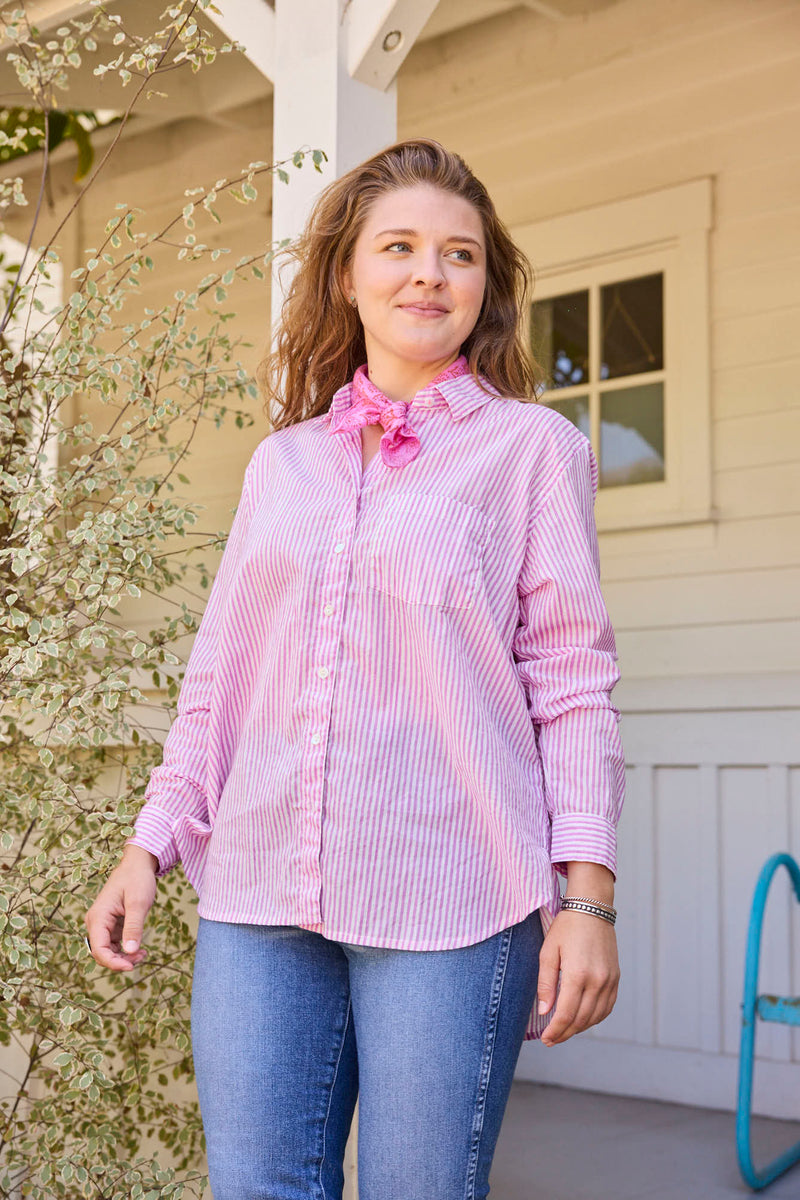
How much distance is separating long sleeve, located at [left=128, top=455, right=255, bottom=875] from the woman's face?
263 millimetres

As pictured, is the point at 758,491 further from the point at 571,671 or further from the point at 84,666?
the point at 571,671

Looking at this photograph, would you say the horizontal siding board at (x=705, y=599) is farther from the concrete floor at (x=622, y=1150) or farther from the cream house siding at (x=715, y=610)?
the concrete floor at (x=622, y=1150)

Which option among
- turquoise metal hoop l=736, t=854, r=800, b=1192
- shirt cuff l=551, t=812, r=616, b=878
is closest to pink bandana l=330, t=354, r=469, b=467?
shirt cuff l=551, t=812, r=616, b=878

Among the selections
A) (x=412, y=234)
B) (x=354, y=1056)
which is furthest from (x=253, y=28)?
(x=354, y=1056)

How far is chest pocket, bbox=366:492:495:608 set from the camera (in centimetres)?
134

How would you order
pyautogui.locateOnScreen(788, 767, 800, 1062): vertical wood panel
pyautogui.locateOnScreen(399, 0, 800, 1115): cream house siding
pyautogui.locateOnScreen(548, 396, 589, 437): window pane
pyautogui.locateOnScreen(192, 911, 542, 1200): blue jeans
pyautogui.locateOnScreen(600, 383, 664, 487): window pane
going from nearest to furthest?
pyautogui.locateOnScreen(192, 911, 542, 1200): blue jeans, pyautogui.locateOnScreen(788, 767, 800, 1062): vertical wood panel, pyautogui.locateOnScreen(399, 0, 800, 1115): cream house siding, pyautogui.locateOnScreen(600, 383, 664, 487): window pane, pyautogui.locateOnScreen(548, 396, 589, 437): window pane

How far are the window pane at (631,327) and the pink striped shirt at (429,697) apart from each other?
2.59m

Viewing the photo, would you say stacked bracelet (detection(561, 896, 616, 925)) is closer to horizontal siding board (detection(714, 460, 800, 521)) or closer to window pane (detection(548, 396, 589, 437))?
horizontal siding board (detection(714, 460, 800, 521))

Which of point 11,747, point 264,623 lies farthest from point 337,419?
point 11,747

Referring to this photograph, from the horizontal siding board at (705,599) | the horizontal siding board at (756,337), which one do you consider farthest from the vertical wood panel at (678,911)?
the horizontal siding board at (756,337)

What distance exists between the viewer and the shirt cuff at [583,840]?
1.29 metres

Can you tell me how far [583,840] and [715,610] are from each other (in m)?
2.52

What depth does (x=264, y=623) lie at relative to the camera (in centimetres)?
149

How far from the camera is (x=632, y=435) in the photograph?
3980 millimetres
